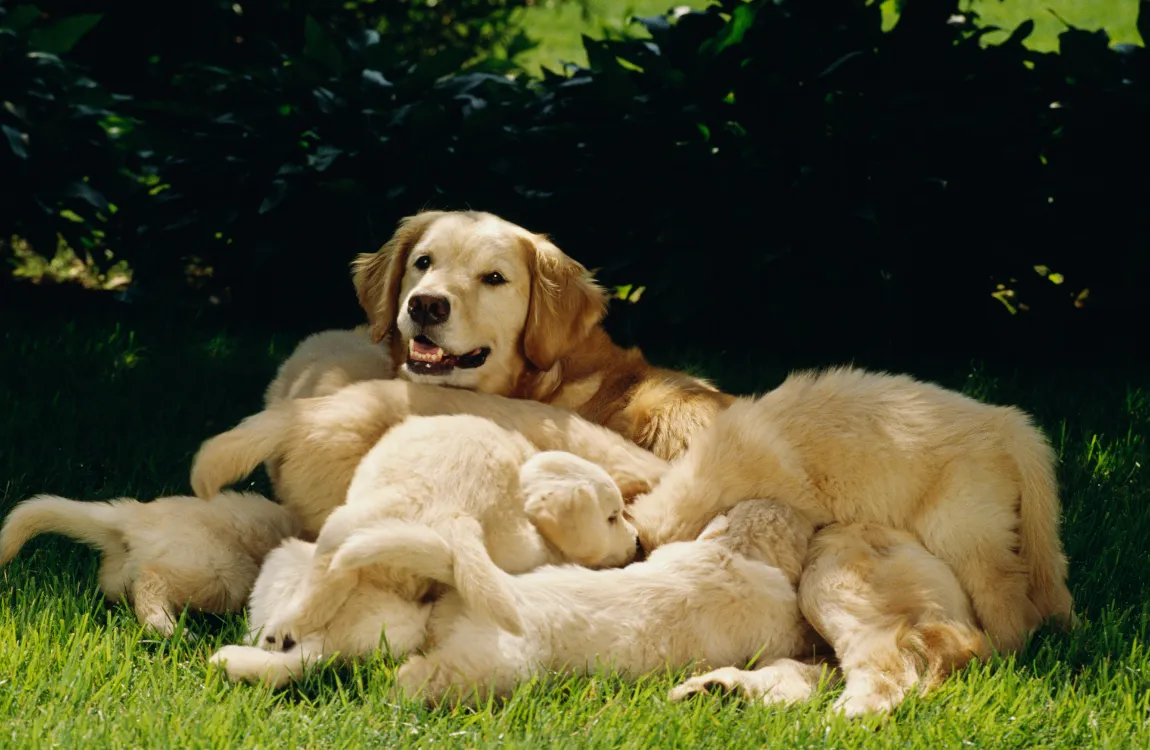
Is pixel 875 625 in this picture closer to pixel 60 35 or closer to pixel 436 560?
pixel 436 560

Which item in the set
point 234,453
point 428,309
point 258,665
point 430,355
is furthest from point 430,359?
point 258,665

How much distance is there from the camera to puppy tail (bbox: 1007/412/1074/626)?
11.8ft

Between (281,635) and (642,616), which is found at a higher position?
(642,616)

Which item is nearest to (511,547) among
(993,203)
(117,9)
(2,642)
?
(2,642)

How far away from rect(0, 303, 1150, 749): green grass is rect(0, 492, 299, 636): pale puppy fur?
7 centimetres

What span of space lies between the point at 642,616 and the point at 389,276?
167 centimetres

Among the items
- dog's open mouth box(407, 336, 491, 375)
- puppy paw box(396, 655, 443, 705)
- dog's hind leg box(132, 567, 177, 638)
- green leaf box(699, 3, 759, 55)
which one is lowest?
dog's hind leg box(132, 567, 177, 638)

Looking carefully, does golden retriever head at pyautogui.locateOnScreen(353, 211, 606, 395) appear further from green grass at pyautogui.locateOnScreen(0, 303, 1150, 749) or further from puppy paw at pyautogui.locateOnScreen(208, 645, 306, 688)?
puppy paw at pyautogui.locateOnScreen(208, 645, 306, 688)

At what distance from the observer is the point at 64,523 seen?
3531mm

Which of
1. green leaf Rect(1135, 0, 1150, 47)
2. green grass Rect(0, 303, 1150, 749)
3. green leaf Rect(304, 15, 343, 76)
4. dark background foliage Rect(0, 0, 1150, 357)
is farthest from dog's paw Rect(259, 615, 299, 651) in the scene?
green leaf Rect(1135, 0, 1150, 47)

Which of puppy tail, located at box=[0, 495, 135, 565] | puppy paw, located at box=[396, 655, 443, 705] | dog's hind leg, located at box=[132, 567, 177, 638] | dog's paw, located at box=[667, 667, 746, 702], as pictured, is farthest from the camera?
puppy tail, located at box=[0, 495, 135, 565]

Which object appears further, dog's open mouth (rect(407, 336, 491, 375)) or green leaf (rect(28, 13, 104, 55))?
green leaf (rect(28, 13, 104, 55))

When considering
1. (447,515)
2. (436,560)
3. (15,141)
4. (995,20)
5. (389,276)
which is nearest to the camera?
(436,560)

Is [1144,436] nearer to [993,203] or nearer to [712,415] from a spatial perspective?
[993,203]
